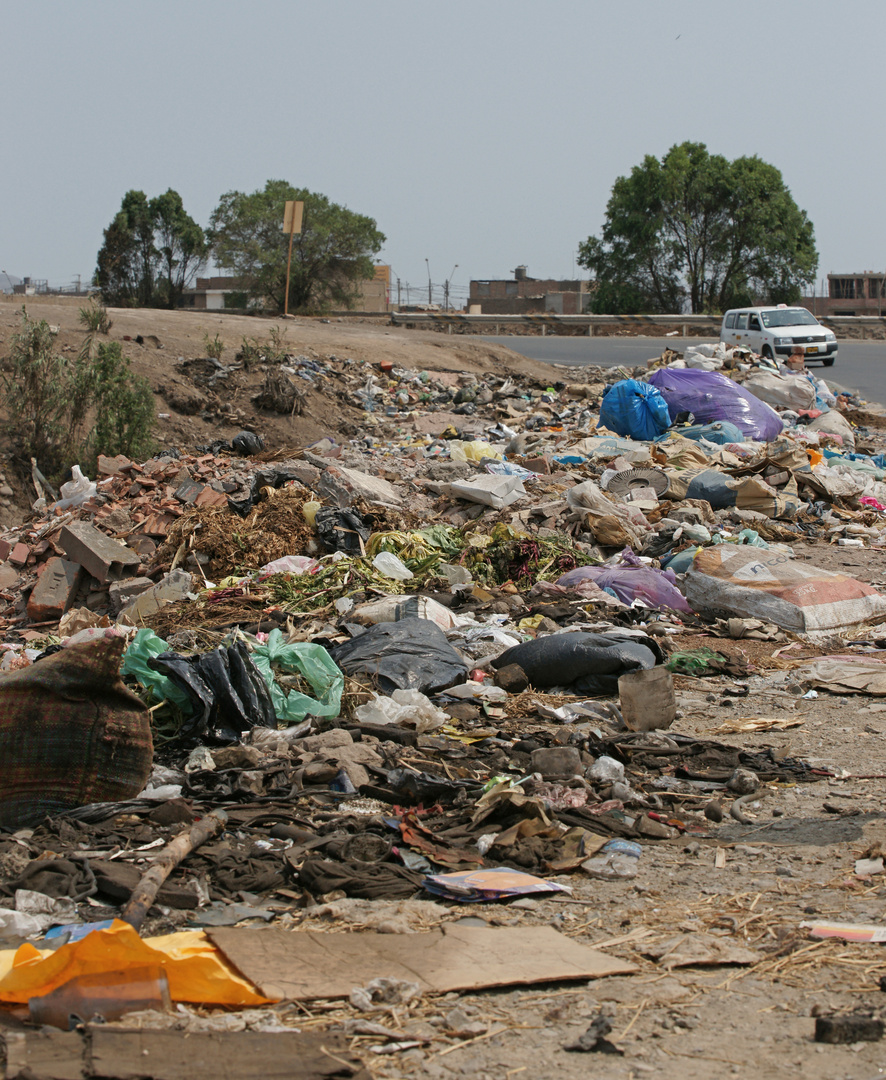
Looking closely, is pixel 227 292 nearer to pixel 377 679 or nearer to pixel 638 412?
pixel 638 412

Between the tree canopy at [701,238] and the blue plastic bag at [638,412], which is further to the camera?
the tree canopy at [701,238]

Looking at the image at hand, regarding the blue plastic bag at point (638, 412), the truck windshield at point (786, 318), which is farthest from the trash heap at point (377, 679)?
the truck windshield at point (786, 318)

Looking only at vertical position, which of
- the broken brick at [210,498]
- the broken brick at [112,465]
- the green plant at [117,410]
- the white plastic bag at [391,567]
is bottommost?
the white plastic bag at [391,567]

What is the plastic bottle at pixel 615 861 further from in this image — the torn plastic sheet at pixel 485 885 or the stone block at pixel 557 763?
the stone block at pixel 557 763

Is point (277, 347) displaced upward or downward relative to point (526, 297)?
downward

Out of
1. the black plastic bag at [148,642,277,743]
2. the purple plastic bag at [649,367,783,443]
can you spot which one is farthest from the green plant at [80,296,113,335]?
the black plastic bag at [148,642,277,743]

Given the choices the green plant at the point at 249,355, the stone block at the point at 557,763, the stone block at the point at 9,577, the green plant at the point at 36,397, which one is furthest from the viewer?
the green plant at the point at 249,355

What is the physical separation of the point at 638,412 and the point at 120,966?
9.95m

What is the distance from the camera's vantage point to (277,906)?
2.95 meters

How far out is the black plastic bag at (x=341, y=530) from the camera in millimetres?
7406

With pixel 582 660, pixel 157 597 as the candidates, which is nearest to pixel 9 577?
pixel 157 597

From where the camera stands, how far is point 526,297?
4875 centimetres

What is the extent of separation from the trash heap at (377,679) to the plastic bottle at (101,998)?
0.01 metres

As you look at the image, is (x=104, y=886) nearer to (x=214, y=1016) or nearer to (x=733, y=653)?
(x=214, y=1016)
